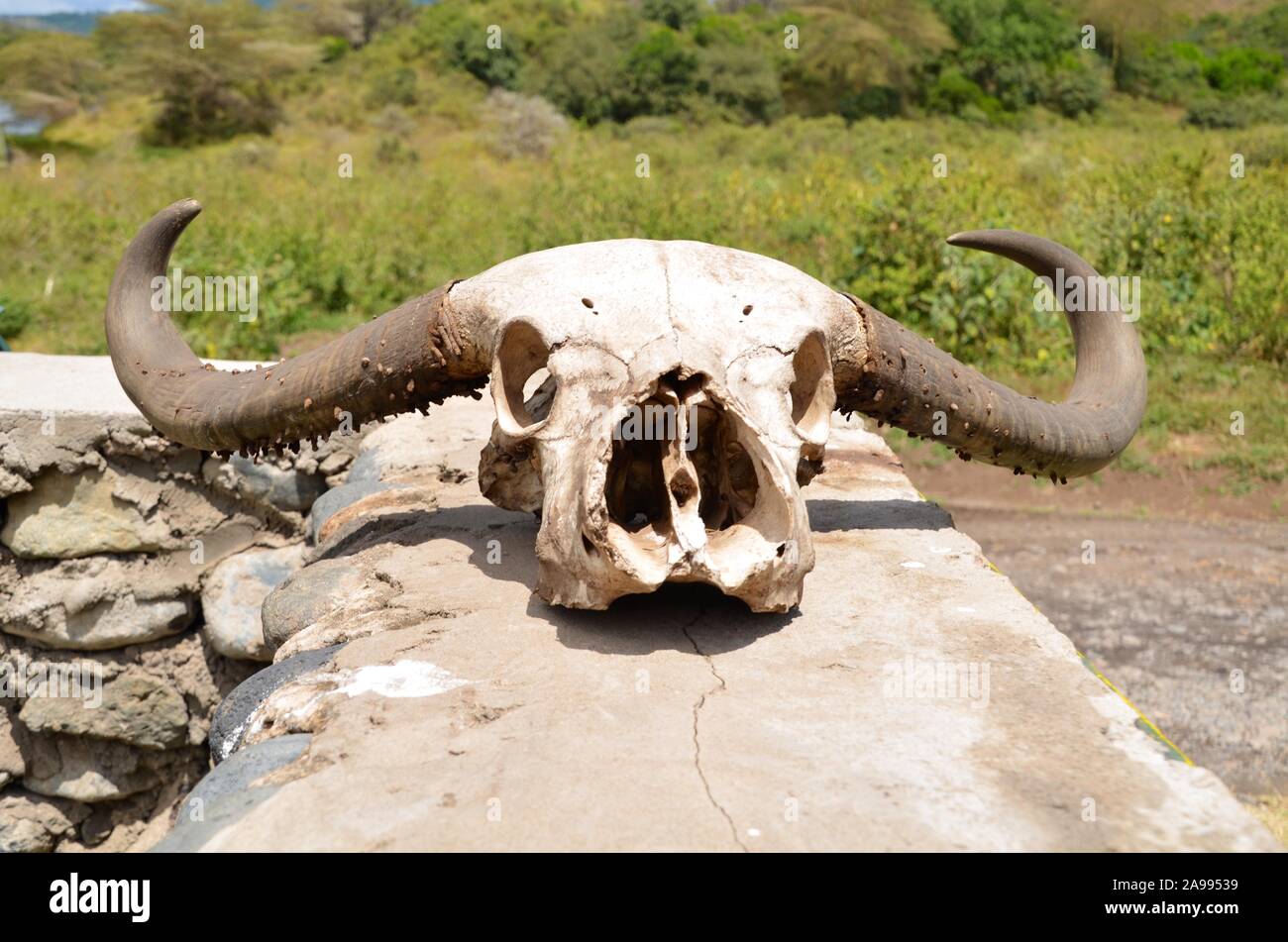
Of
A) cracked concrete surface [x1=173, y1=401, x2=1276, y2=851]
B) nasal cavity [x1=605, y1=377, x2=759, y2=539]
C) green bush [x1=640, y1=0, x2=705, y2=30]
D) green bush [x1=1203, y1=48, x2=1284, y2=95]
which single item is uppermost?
green bush [x1=640, y1=0, x2=705, y2=30]

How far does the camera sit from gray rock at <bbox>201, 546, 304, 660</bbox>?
5047mm

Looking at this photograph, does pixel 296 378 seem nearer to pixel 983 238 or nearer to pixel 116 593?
pixel 116 593

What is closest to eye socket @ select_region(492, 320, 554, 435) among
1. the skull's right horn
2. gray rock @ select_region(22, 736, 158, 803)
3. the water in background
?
the skull's right horn

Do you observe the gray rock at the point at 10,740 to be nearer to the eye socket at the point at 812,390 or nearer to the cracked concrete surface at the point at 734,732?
the cracked concrete surface at the point at 734,732

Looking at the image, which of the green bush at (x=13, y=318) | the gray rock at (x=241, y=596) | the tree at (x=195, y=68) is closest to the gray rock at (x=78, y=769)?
the gray rock at (x=241, y=596)

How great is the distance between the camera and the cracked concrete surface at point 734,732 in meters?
2.28

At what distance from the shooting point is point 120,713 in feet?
17.0

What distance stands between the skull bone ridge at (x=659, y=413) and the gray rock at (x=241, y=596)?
1753 mm

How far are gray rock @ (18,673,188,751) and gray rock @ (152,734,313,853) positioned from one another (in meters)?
2.73

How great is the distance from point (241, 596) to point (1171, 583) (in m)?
4.56

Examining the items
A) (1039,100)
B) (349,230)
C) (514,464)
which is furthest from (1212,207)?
(1039,100)

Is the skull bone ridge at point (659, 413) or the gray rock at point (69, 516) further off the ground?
the skull bone ridge at point (659, 413)

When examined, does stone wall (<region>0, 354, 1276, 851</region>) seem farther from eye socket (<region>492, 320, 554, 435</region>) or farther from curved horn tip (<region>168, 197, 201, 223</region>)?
curved horn tip (<region>168, 197, 201, 223</region>)

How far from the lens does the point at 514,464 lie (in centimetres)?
368
